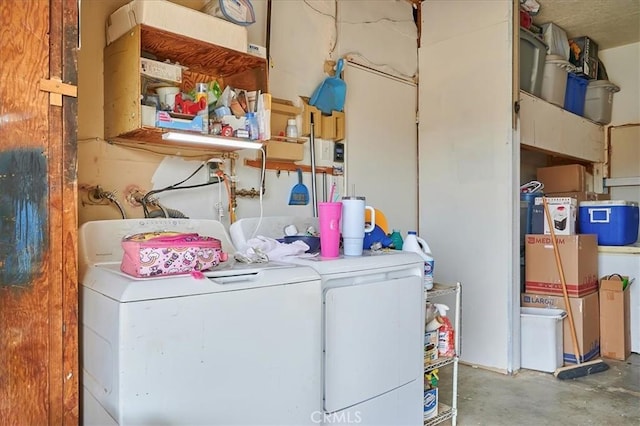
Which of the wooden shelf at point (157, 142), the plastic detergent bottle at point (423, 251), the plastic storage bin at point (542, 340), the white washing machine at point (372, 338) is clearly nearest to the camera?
the white washing machine at point (372, 338)

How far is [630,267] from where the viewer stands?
3867 millimetres

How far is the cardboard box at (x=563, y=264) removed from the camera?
11.6ft

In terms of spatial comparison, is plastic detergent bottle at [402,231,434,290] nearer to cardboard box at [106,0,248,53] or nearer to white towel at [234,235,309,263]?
white towel at [234,235,309,263]

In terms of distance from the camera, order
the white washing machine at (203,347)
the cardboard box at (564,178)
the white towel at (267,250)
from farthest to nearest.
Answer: the cardboard box at (564,178) → the white towel at (267,250) → the white washing machine at (203,347)

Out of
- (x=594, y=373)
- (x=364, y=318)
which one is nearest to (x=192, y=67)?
(x=364, y=318)

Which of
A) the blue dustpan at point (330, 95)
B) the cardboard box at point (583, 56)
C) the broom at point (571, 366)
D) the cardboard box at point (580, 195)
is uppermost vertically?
the cardboard box at point (583, 56)

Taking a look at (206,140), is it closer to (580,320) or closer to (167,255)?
(167,255)

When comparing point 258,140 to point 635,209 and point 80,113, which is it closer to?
point 80,113

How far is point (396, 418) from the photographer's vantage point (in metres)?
2.01

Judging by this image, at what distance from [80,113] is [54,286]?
0.95 metres

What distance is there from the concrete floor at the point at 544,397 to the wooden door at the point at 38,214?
210 centimetres

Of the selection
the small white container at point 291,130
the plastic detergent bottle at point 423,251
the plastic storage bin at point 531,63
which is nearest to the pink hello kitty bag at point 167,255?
the plastic detergent bottle at point 423,251

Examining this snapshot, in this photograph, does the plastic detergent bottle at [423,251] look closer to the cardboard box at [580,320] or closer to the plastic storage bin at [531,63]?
the cardboard box at [580,320]

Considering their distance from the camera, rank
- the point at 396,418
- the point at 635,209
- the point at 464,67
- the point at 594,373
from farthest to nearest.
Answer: the point at 635,209
the point at 464,67
the point at 594,373
the point at 396,418
